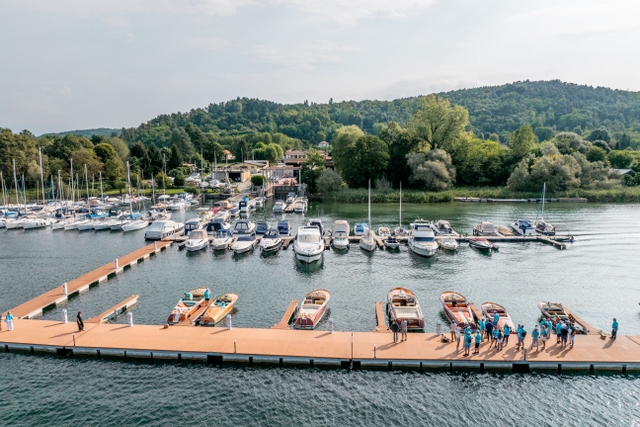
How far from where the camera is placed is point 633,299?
32.7 m

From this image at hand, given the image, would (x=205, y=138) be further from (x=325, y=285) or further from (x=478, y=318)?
(x=478, y=318)

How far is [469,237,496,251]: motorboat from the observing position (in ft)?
155

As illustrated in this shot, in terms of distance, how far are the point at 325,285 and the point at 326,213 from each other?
40.7 meters

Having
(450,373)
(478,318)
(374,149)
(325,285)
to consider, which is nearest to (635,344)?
(478,318)

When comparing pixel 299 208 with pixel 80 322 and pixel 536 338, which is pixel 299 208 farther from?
pixel 536 338

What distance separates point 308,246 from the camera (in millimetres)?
43031

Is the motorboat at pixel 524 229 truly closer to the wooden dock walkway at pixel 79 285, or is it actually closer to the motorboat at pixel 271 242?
the motorboat at pixel 271 242

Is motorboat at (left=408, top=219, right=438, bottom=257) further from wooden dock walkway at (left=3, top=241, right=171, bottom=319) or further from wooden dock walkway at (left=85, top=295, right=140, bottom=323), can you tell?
wooden dock walkway at (left=3, top=241, right=171, bottom=319)

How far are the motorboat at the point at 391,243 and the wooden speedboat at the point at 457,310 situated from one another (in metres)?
17.4

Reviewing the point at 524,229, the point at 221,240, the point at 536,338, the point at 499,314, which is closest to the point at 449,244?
the point at 524,229

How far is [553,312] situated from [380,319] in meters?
10.5

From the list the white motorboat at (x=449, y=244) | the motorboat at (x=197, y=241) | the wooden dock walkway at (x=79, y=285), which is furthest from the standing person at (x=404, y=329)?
the motorboat at (x=197, y=241)

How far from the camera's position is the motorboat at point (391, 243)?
4787cm


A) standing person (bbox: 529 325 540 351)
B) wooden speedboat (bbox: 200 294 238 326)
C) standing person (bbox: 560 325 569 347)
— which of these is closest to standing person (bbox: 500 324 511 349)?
standing person (bbox: 529 325 540 351)
